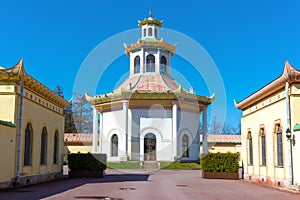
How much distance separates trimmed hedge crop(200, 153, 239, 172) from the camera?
993 inches

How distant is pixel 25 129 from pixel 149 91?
20.4 metres

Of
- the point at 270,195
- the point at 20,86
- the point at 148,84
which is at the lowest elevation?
the point at 270,195

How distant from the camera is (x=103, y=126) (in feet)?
130

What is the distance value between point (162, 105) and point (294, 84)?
2197cm

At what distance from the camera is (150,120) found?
124 feet

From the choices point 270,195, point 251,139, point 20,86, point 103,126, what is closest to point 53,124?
point 20,86

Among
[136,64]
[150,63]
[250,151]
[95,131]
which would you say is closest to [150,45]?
[150,63]

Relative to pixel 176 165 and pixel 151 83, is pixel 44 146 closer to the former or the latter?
pixel 176 165

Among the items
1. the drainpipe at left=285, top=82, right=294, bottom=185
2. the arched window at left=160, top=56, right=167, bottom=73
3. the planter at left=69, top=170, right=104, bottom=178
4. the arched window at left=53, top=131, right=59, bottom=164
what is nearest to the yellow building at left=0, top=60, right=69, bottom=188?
the arched window at left=53, top=131, right=59, bottom=164

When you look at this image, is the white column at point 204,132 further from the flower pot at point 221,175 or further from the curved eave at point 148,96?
the flower pot at point 221,175

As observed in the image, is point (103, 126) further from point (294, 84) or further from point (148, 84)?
point (294, 84)

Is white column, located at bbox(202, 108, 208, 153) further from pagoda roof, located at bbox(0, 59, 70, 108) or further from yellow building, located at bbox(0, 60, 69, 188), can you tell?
pagoda roof, located at bbox(0, 59, 70, 108)

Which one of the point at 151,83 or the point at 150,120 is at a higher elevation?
the point at 151,83

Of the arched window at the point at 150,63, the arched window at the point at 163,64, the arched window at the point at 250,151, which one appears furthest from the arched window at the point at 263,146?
the arched window at the point at 163,64
